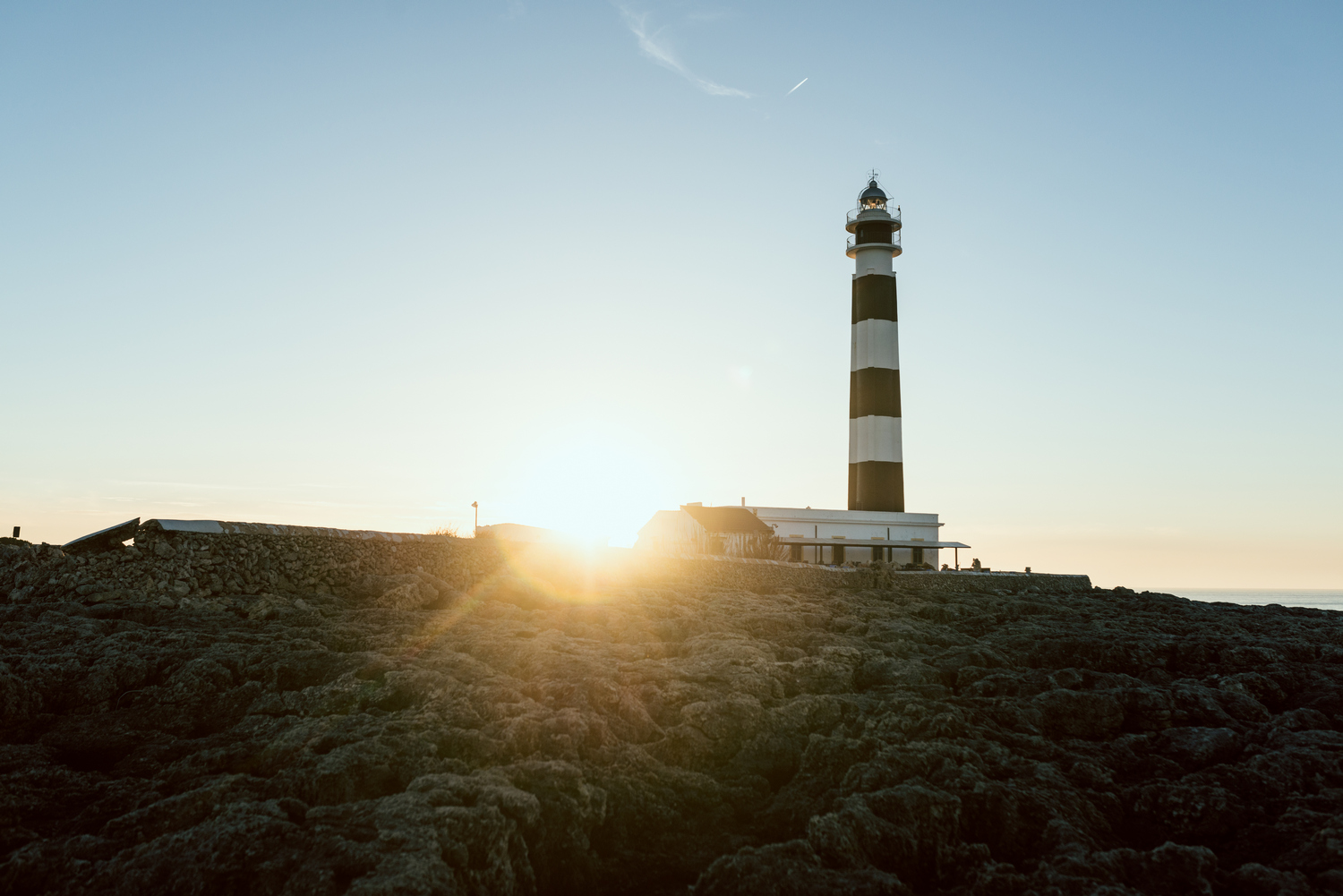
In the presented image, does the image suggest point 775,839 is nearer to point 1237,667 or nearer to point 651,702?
point 651,702

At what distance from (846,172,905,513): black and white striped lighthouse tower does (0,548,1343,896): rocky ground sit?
27.3m

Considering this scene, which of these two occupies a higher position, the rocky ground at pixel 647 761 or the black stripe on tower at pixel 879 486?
the black stripe on tower at pixel 879 486

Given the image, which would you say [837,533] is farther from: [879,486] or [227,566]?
[227,566]

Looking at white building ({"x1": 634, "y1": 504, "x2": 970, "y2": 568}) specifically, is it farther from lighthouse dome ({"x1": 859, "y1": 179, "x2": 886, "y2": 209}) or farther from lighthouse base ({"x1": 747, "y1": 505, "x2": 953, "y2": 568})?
lighthouse dome ({"x1": 859, "y1": 179, "x2": 886, "y2": 209})

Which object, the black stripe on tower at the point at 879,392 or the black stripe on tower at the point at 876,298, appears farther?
the black stripe on tower at the point at 876,298

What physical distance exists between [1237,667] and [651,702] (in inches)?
275

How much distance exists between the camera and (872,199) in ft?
129

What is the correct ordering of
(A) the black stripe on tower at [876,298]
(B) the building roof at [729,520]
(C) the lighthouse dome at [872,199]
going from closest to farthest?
(A) the black stripe on tower at [876,298], (B) the building roof at [729,520], (C) the lighthouse dome at [872,199]

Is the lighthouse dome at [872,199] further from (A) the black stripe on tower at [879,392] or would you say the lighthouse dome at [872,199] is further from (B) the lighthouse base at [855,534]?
(B) the lighthouse base at [855,534]

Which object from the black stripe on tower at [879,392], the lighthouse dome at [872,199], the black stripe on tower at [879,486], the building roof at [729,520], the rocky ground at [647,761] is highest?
the lighthouse dome at [872,199]

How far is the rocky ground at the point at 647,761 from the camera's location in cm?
466

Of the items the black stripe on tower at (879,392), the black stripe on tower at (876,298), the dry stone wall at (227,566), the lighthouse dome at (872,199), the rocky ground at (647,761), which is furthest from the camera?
the lighthouse dome at (872,199)

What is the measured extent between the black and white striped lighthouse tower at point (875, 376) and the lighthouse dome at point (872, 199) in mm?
669

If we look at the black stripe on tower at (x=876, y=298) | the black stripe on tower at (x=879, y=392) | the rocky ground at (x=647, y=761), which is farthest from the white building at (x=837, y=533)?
the rocky ground at (x=647, y=761)
